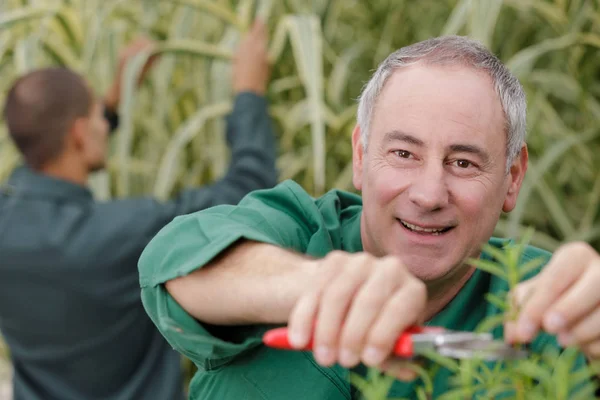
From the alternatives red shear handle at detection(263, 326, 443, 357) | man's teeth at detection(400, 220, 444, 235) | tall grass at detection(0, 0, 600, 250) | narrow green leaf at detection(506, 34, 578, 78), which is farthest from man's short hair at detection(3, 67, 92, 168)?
red shear handle at detection(263, 326, 443, 357)

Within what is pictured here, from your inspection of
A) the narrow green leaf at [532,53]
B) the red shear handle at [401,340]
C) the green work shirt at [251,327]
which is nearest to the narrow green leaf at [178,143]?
the narrow green leaf at [532,53]

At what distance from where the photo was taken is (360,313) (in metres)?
0.55

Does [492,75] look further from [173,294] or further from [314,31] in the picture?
[314,31]

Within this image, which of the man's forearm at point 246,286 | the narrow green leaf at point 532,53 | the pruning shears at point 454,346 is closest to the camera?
the pruning shears at point 454,346

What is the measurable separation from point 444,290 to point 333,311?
491 mm

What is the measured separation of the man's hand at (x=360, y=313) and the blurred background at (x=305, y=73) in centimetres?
101

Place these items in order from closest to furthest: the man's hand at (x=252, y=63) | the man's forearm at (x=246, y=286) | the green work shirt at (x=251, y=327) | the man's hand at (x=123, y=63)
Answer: the man's forearm at (x=246, y=286) → the green work shirt at (x=251, y=327) → the man's hand at (x=252, y=63) → the man's hand at (x=123, y=63)

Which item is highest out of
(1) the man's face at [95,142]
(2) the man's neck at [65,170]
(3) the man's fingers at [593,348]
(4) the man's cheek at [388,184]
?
(3) the man's fingers at [593,348]

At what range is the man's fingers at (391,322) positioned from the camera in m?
0.54

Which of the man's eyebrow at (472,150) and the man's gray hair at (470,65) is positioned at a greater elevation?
the man's gray hair at (470,65)

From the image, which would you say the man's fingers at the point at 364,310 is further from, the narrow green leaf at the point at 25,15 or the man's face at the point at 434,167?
the narrow green leaf at the point at 25,15

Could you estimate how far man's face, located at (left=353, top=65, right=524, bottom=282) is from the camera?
0.94 m

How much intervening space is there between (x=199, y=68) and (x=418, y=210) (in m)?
1.37

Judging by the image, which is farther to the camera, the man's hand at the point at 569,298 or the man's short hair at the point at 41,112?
the man's short hair at the point at 41,112
